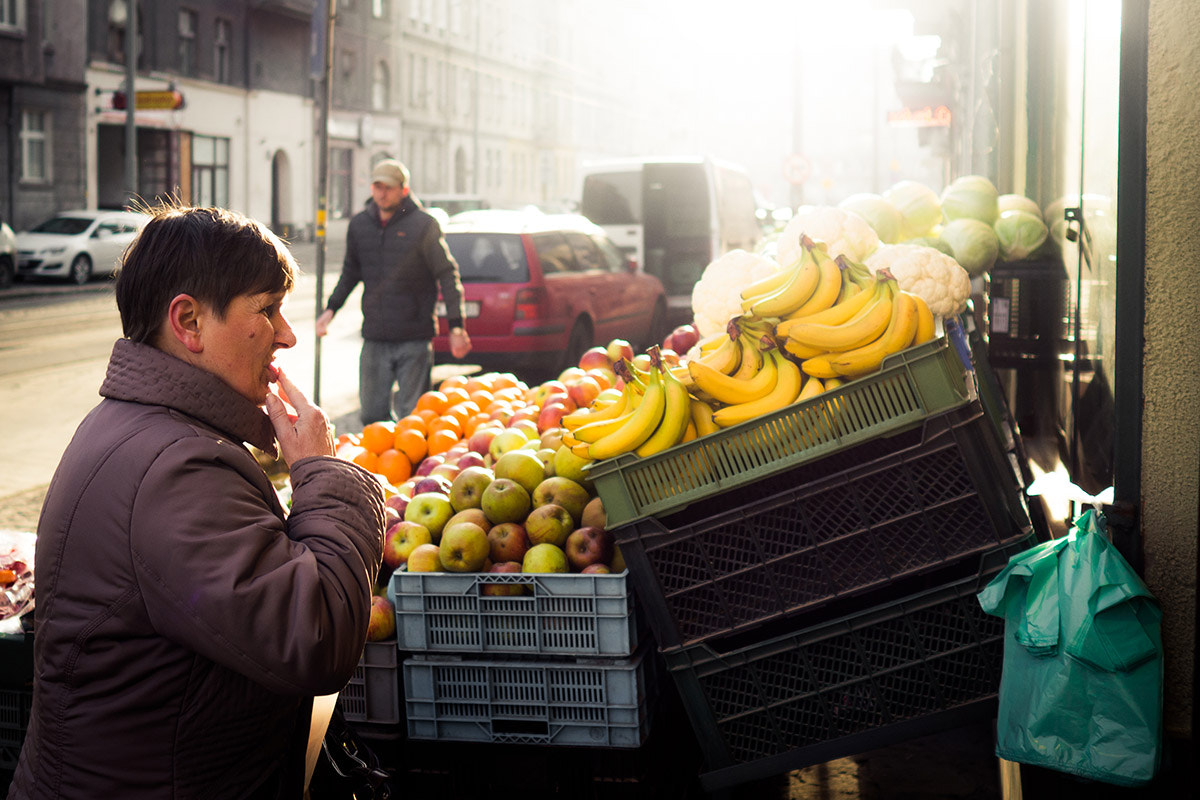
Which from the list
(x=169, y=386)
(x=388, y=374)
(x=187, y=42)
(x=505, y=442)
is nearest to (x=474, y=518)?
(x=505, y=442)

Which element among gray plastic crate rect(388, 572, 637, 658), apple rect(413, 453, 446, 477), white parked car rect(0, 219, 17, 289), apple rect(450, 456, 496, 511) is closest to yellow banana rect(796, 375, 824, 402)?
gray plastic crate rect(388, 572, 637, 658)

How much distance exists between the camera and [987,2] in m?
9.54

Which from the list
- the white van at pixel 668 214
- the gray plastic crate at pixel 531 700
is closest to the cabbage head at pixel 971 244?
the gray plastic crate at pixel 531 700

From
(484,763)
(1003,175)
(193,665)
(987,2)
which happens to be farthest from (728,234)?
(193,665)

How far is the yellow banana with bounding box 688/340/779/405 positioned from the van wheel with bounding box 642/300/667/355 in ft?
38.6

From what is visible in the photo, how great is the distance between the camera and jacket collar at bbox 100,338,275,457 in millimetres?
1920

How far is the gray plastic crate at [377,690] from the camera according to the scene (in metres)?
3.23

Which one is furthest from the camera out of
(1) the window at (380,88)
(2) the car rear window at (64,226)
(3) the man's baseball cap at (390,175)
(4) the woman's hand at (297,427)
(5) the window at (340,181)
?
(1) the window at (380,88)

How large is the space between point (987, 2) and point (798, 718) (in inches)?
324

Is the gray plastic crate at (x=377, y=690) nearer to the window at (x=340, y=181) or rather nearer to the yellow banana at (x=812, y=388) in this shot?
the yellow banana at (x=812, y=388)

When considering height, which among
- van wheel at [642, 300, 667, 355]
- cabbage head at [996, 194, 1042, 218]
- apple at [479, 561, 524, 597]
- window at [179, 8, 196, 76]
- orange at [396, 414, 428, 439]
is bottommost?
apple at [479, 561, 524, 597]

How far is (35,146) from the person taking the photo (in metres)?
28.9

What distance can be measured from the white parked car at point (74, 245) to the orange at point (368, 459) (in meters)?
19.5

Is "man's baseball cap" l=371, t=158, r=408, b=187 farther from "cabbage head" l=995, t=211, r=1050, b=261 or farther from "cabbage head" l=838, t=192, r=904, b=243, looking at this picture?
"cabbage head" l=995, t=211, r=1050, b=261
